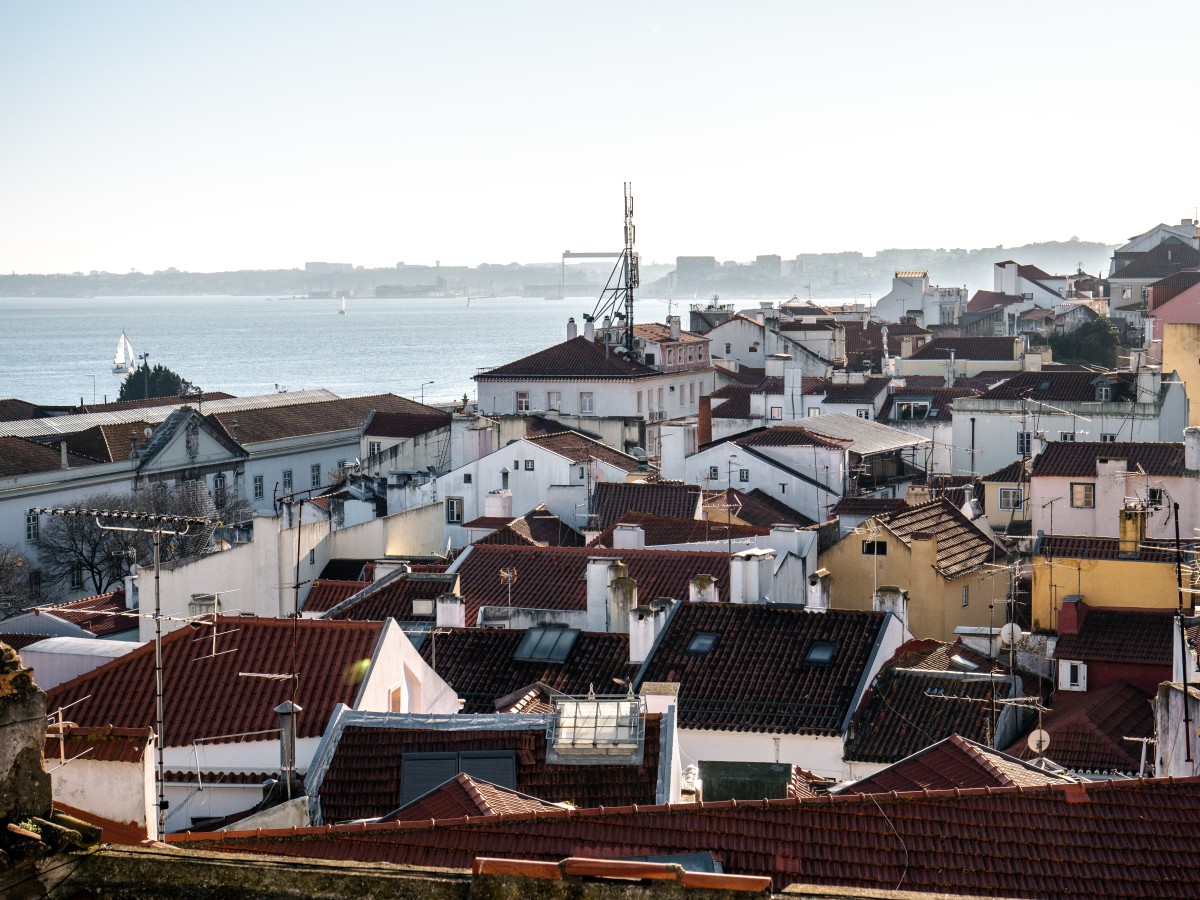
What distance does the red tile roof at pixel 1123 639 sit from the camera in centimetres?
1736

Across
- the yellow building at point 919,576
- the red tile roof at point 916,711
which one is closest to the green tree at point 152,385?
the yellow building at point 919,576

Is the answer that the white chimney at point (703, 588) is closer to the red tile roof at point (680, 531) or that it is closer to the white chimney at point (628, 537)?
the white chimney at point (628, 537)

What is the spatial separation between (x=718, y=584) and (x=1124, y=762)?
253 inches

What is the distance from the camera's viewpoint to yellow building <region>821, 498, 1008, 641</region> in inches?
904

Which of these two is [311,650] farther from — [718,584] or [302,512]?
[302,512]

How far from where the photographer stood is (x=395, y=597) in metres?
20.7

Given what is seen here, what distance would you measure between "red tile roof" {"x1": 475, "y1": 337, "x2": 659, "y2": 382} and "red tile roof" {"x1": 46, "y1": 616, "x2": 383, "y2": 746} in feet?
112

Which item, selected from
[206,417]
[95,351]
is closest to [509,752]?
[206,417]

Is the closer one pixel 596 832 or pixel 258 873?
pixel 258 873

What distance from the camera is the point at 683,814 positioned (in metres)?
8.46

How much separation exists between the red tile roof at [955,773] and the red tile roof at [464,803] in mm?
1989

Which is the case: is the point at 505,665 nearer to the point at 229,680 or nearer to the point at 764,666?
the point at 764,666

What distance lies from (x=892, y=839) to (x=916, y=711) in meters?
7.85

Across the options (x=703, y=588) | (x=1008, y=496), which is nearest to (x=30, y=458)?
(x=1008, y=496)
